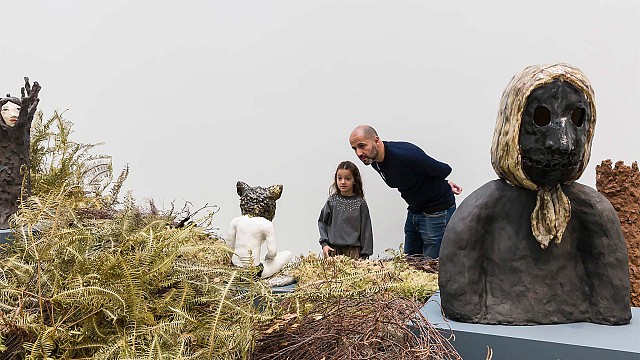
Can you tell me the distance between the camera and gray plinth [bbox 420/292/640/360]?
122cm

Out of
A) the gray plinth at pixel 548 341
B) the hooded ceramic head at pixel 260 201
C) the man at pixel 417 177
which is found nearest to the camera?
the gray plinth at pixel 548 341

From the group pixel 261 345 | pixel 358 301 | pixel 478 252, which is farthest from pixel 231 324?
pixel 478 252

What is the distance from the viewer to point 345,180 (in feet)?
9.50

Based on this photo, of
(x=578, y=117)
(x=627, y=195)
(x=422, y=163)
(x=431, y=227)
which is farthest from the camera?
(x=431, y=227)

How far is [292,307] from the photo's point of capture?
0.98 m

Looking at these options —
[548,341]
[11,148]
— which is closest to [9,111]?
[11,148]

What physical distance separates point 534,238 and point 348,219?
4.92 ft

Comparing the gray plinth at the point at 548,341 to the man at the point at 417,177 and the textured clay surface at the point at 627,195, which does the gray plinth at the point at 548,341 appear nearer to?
the textured clay surface at the point at 627,195

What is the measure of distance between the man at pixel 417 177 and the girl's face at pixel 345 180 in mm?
197

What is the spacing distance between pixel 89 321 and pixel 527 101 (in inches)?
42.9

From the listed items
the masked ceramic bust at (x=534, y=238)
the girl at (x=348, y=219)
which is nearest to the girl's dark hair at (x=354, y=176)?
the girl at (x=348, y=219)

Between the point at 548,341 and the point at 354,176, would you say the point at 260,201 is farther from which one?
the point at 548,341

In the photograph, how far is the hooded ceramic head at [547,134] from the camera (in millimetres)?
1314

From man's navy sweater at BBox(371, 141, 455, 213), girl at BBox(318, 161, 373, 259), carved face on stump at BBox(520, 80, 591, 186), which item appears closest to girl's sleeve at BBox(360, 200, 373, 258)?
girl at BBox(318, 161, 373, 259)
